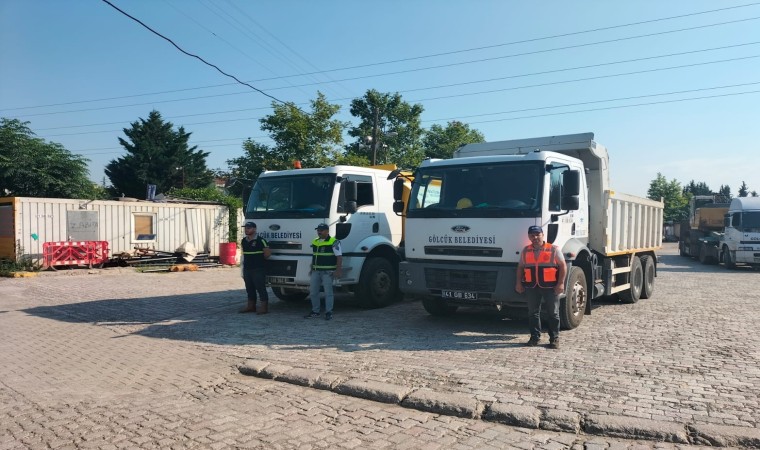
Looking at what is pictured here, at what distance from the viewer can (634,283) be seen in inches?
476

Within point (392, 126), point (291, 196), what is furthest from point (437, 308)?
point (392, 126)

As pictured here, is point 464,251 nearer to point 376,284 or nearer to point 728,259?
point 376,284

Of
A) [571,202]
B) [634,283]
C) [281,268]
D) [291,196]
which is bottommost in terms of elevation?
[634,283]

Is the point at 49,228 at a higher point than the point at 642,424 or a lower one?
higher

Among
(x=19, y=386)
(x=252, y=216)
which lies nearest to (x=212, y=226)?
(x=252, y=216)

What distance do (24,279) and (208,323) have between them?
36.2 feet

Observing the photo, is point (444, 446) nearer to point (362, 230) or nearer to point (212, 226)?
point (362, 230)

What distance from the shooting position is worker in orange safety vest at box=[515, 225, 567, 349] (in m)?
7.55

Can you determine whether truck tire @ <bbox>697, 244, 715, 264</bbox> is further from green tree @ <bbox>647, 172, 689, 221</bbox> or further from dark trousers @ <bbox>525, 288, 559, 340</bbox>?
green tree @ <bbox>647, 172, 689, 221</bbox>

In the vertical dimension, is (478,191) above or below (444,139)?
below

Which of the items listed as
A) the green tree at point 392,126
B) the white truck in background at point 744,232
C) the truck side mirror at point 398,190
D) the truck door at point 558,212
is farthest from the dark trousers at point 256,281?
the green tree at point 392,126

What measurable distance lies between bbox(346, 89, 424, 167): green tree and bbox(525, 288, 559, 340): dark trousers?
35.5 m

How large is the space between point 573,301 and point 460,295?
182 cm

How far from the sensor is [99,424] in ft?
16.3
